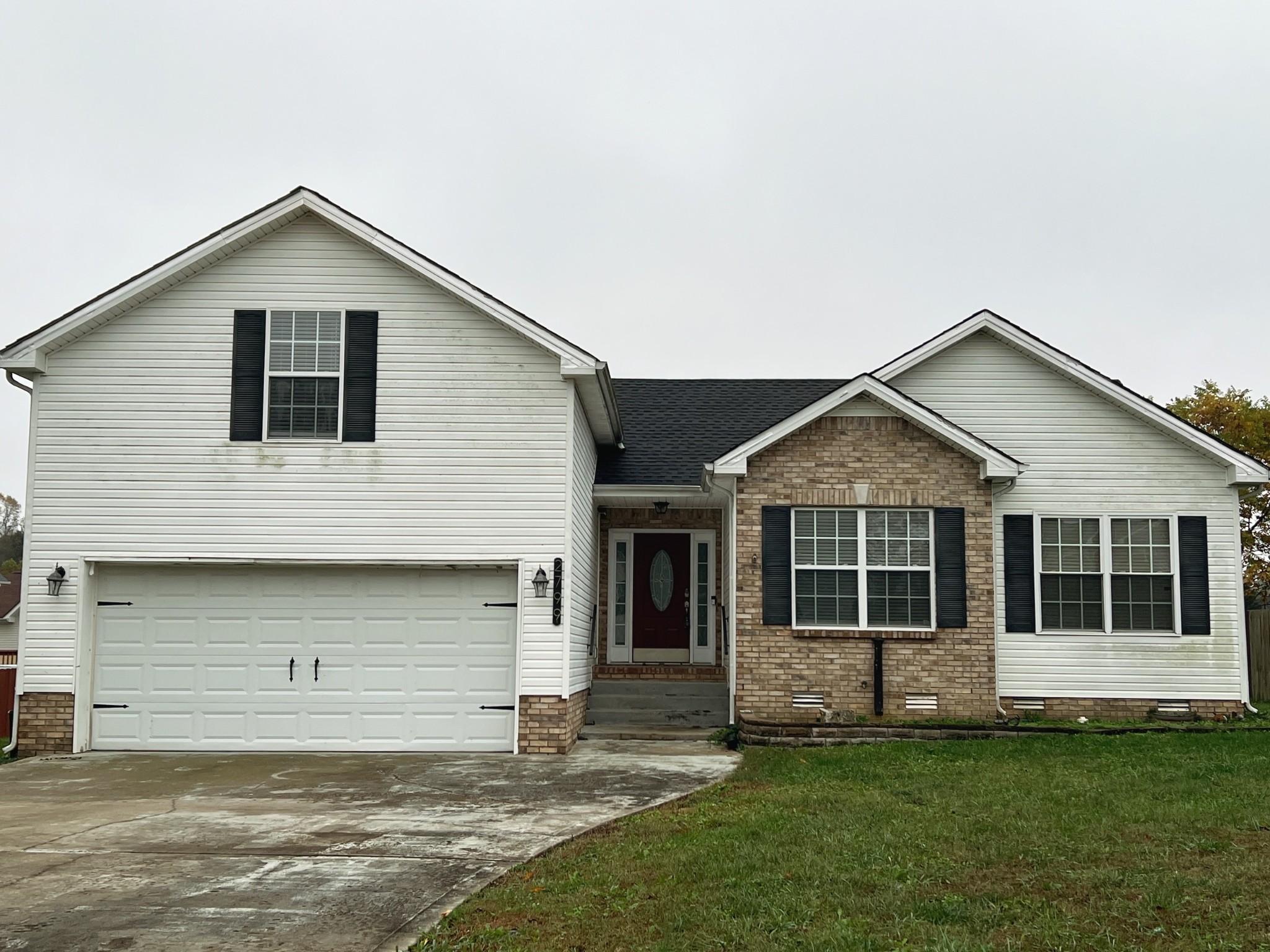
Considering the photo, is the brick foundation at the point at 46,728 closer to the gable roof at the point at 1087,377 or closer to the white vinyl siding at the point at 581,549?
the white vinyl siding at the point at 581,549

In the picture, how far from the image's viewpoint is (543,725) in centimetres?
1340

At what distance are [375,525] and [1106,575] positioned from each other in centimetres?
946

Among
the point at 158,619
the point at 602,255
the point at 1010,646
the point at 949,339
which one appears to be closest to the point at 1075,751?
the point at 1010,646

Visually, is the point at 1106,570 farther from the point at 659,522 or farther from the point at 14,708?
the point at 14,708

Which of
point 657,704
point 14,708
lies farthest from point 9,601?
point 657,704

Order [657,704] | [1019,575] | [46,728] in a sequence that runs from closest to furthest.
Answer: [46,728], [1019,575], [657,704]

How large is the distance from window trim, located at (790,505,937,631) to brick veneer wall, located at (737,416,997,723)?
8 cm

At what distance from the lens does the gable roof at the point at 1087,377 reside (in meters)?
15.4

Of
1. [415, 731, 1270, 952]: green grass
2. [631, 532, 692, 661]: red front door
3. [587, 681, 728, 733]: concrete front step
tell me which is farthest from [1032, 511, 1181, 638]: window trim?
[631, 532, 692, 661]: red front door

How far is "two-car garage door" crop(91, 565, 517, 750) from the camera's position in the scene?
45.2 ft

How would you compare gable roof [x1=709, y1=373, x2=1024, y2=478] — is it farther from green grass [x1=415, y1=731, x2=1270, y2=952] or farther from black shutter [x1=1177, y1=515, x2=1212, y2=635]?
green grass [x1=415, y1=731, x2=1270, y2=952]

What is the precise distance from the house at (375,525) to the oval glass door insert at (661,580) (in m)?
3.02

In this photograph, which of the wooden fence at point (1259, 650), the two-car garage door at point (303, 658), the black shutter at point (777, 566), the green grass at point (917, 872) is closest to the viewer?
the green grass at point (917, 872)

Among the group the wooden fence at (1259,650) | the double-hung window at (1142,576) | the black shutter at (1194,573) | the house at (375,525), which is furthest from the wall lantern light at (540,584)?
the wooden fence at (1259,650)
